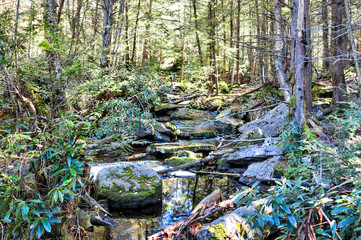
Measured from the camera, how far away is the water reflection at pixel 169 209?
4301 millimetres

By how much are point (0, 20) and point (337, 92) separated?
889 centimetres

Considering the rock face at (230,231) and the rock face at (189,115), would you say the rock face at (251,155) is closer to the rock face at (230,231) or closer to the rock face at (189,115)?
the rock face at (230,231)

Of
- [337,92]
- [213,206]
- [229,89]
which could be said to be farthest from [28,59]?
[229,89]

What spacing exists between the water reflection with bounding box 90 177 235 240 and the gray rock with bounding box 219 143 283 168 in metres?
0.82

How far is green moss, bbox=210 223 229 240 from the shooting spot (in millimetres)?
3293

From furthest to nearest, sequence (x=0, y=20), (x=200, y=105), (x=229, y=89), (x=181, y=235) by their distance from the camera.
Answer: (x=229, y=89)
(x=200, y=105)
(x=181, y=235)
(x=0, y=20)

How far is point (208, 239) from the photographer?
3332 millimetres

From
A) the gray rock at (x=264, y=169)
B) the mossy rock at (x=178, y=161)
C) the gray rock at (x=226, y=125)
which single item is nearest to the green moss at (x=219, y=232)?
the gray rock at (x=264, y=169)

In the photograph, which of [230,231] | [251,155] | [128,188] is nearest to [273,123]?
[251,155]

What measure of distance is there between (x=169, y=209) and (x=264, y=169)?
256 centimetres

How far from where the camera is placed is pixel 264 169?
602cm

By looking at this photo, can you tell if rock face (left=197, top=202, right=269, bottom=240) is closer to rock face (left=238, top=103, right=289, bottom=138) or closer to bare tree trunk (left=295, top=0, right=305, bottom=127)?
bare tree trunk (left=295, top=0, right=305, bottom=127)

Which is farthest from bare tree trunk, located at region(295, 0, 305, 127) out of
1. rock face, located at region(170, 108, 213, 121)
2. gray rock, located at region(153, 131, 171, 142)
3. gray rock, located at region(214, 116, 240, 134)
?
rock face, located at region(170, 108, 213, 121)

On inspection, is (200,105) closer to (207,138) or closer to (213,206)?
(207,138)
